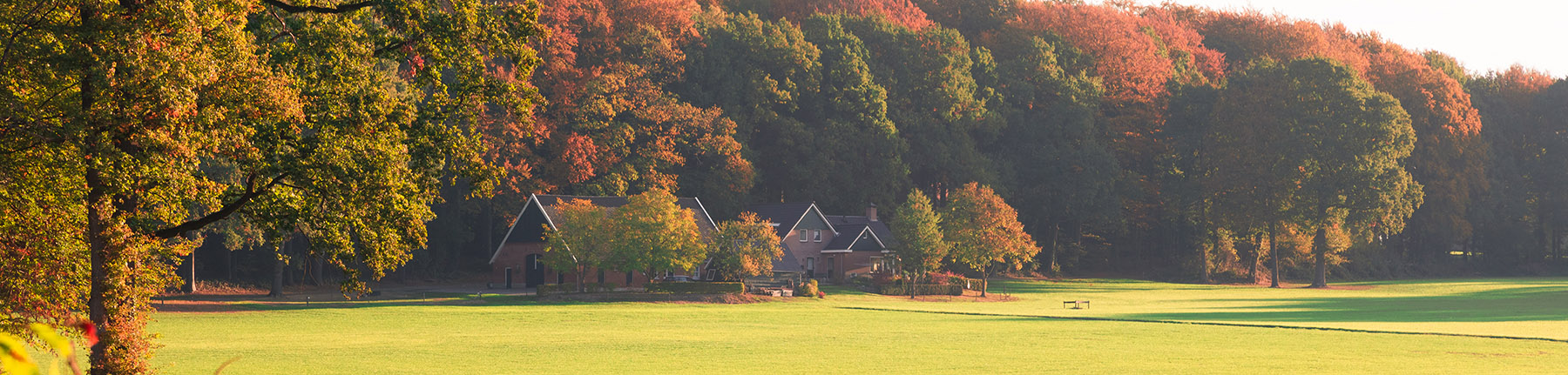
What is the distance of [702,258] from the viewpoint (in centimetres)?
5981

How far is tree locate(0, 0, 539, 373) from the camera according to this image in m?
Answer: 17.2

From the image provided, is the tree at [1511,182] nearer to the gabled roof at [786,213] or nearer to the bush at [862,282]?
the bush at [862,282]

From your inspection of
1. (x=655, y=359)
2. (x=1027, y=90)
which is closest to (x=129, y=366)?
(x=655, y=359)

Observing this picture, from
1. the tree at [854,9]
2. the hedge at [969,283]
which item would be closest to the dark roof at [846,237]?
the hedge at [969,283]

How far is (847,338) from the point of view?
33938 mm

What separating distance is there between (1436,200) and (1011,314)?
6813 cm

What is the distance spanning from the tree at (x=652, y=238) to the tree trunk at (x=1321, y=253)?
47.0m

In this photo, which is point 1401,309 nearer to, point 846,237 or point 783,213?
point 846,237

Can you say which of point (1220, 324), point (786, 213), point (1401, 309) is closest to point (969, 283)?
point (786, 213)

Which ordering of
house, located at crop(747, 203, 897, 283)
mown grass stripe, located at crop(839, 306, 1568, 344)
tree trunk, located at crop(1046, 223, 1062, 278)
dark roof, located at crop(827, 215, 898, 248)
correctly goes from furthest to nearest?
tree trunk, located at crop(1046, 223, 1062, 278) < dark roof, located at crop(827, 215, 898, 248) < house, located at crop(747, 203, 897, 283) < mown grass stripe, located at crop(839, 306, 1568, 344)

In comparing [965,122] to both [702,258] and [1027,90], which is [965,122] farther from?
[702,258]

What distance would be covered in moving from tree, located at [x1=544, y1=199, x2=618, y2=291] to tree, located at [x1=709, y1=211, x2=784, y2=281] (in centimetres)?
643

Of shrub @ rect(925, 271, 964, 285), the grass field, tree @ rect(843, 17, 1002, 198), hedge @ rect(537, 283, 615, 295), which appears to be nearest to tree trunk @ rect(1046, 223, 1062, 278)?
tree @ rect(843, 17, 1002, 198)

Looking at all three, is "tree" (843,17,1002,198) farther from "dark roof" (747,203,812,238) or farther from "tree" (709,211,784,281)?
"tree" (709,211,784,281)
